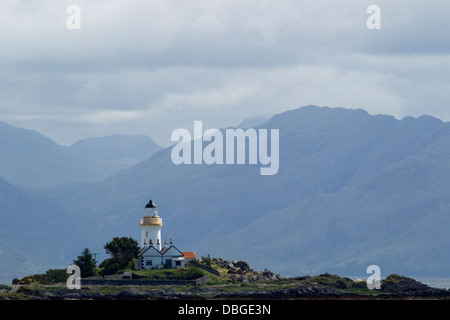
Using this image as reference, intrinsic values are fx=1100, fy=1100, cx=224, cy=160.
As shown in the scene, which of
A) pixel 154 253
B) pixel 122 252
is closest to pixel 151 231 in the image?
pixel 154 253

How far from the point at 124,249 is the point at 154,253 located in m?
4.90

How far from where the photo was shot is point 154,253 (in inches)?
7028

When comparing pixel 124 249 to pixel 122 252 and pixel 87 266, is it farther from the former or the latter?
pixel 87 266

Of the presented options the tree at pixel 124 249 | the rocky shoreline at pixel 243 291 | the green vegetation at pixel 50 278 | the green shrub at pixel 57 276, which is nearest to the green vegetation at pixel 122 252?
the tree at pixel 124 249

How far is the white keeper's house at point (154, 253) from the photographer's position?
178m

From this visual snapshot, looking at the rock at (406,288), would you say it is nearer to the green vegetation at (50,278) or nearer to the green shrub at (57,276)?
the green shrub at (57,276)

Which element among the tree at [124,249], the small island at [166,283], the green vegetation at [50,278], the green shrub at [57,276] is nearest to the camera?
the small island at [166,283]

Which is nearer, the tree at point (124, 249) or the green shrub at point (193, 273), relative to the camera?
the green shrub at point (193, 273)

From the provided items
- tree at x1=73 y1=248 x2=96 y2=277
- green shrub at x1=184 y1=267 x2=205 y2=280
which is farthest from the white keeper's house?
tree at x1=73 y1=248 x2=96 y2=277

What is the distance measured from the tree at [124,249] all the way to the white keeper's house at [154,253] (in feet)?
4.26

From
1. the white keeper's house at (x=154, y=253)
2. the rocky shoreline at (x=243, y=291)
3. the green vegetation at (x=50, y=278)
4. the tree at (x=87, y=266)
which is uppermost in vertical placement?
the white keeper's house at (x=154, y=253)

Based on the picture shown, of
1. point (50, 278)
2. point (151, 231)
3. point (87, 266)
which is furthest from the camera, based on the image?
point (151, 231)
